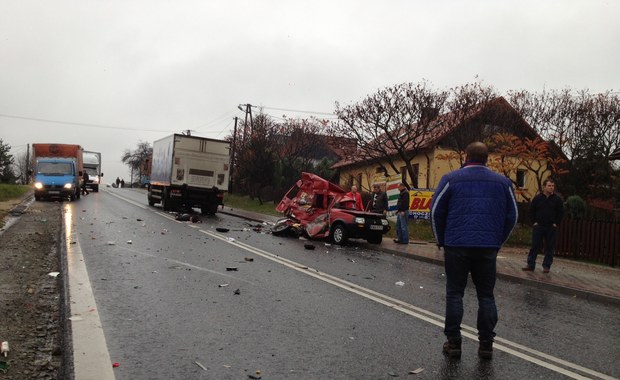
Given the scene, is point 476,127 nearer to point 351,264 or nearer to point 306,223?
point 306,223

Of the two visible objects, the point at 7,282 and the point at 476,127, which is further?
the point at 476,127

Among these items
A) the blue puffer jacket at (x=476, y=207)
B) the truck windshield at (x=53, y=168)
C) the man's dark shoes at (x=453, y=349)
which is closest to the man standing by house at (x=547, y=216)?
the blue puffer jacket at (x=476, y=207)

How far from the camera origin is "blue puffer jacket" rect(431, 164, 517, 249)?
183 inches

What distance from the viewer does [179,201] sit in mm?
23781

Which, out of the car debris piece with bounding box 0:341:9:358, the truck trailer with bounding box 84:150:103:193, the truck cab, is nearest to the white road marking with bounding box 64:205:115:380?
the car debris piece with bounding box 0:341:9:358

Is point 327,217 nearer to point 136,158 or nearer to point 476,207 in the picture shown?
point 476,207

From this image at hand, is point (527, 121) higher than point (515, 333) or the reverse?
higher

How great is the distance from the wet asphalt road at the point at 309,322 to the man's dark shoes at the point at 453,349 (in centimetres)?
10

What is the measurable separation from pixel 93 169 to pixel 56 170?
730 inches

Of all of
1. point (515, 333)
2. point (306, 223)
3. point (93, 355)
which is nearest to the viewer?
point (93, 355)

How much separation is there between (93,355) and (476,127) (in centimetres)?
2418

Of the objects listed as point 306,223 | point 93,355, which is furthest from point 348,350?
point 306,223

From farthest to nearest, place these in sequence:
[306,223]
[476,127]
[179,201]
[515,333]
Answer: [476,127]
[179,201]
[306,223]
[515,333]

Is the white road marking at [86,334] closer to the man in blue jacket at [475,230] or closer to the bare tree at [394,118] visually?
the man in blue jacket at [475,230]
